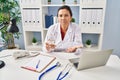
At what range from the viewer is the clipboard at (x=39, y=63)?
1095 millimetres

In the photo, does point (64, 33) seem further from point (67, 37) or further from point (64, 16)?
point (64, 16)

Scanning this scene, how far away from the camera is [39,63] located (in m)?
1.17

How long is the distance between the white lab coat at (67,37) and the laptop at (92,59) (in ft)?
2.38

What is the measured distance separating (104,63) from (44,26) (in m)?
1.63

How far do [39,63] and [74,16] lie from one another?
170 cm

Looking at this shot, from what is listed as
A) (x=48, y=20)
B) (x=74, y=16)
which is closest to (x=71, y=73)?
(x=48, y=20)

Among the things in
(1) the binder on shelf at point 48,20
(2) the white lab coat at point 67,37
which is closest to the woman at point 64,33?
(2) the white lab coat at point 67,37

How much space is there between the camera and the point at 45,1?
2.56 metres

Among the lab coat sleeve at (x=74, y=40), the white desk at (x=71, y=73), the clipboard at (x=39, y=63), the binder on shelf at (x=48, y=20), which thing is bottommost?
the white desk at (x=71, y=73)

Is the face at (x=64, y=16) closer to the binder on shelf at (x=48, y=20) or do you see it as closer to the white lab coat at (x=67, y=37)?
the white lab coat at (x=67, y=37)

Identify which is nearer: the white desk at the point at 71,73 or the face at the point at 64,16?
the white desk at the point at 71,73

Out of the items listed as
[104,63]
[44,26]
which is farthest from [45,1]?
[104,63]

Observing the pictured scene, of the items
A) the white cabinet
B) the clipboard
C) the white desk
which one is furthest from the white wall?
the clipboard

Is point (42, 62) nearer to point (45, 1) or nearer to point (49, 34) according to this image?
point (49, 34)
